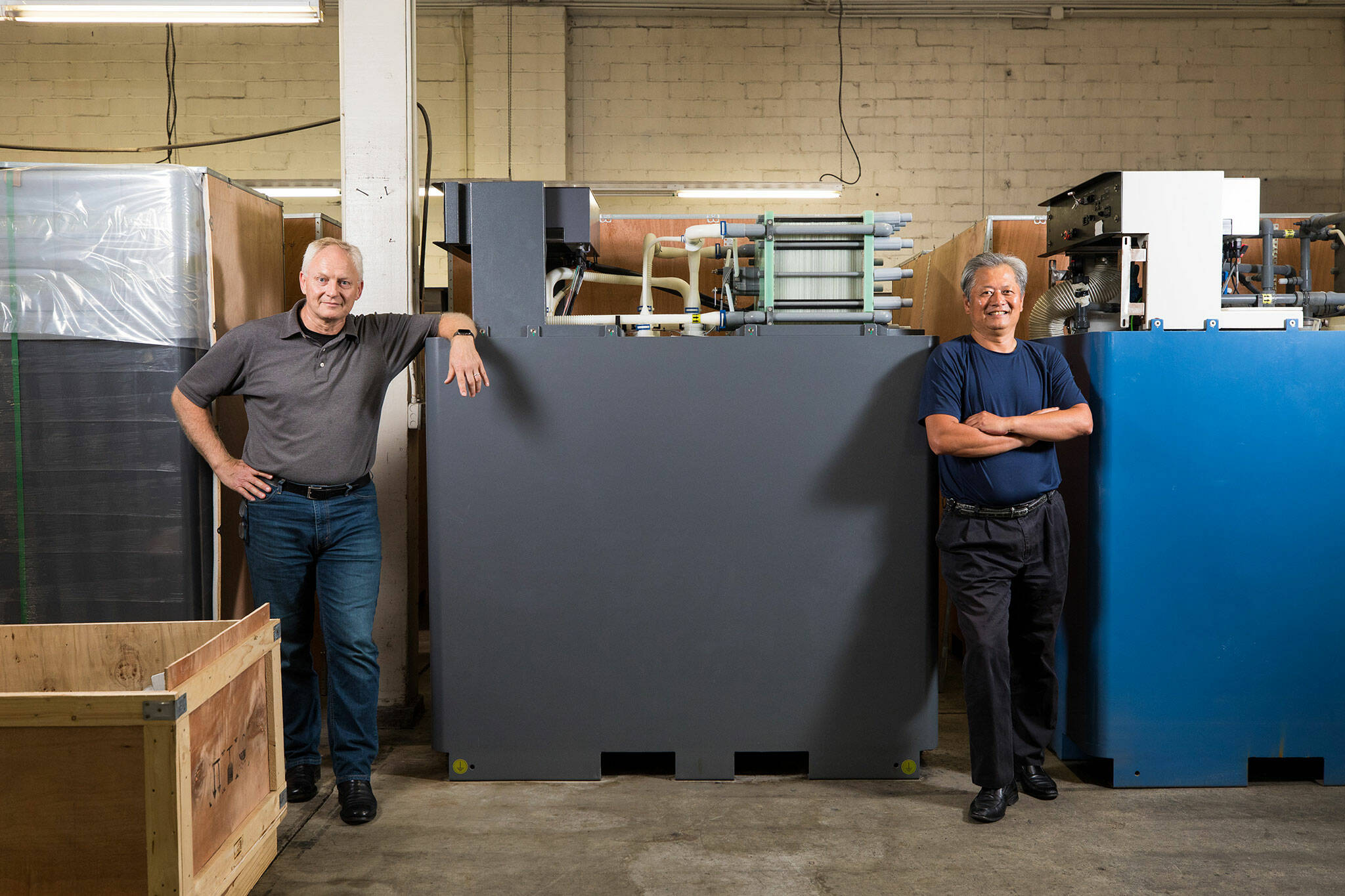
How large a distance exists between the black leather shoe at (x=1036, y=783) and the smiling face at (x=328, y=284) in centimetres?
222

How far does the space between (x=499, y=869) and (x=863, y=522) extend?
1.29 metres

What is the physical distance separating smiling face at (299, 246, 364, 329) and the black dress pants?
1.70 metres

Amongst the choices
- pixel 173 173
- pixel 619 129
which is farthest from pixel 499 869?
pixel 619 129

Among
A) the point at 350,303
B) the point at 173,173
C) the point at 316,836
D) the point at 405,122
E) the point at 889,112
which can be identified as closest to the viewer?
the point at 316,836

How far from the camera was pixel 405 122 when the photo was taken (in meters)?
2.93

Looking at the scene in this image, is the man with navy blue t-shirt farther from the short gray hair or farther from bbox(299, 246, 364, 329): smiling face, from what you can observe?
bbox(299, 246, 364, 329): smiling face

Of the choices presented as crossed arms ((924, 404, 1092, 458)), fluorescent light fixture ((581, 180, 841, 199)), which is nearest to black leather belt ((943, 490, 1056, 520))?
crossed arms ((924, 404, 1092, 458))

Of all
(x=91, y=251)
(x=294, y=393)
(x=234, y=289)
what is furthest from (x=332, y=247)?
(x=91, y=251)

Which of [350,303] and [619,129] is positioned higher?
[619,129]

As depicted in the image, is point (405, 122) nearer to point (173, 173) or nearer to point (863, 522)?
point (173, 173)

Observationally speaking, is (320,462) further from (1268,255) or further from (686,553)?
(1268,255)

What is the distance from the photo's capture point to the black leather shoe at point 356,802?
2.34m

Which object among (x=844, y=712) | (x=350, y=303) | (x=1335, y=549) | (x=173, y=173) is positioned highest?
(x=173, y=173)

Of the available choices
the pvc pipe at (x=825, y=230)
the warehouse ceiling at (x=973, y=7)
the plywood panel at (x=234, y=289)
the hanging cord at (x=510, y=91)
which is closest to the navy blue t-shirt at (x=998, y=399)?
the pvc pipe at (x=825, y=230)
